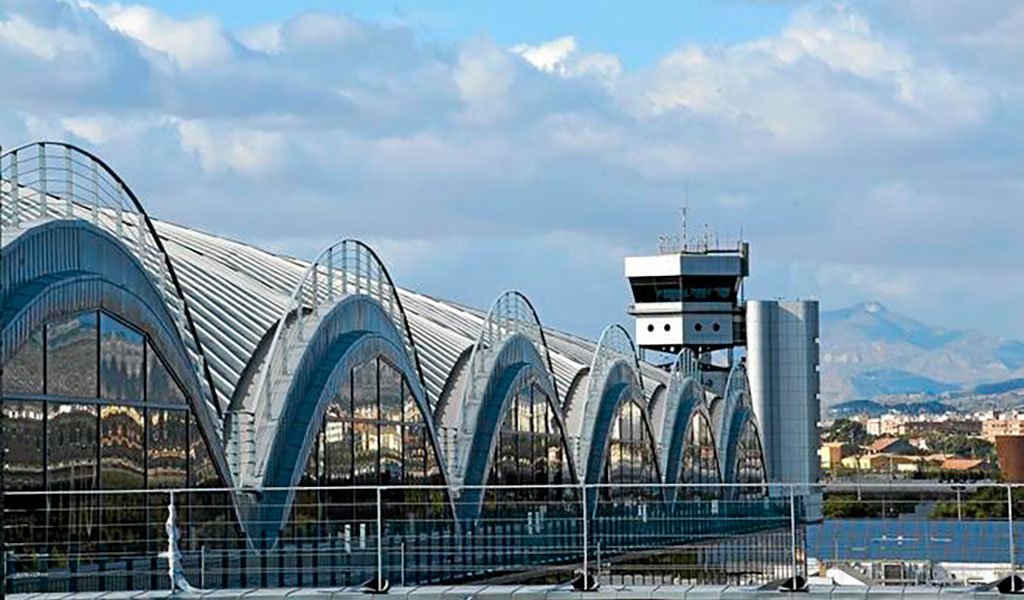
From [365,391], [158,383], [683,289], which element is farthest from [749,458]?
[158,383]

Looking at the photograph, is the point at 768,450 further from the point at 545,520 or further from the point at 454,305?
the point at 545,520

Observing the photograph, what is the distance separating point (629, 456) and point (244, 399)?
36.1 meters

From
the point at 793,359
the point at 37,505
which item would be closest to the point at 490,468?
the point at 37,505

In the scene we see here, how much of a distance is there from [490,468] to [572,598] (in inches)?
1293

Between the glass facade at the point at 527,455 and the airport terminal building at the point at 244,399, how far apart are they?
0.11 meters

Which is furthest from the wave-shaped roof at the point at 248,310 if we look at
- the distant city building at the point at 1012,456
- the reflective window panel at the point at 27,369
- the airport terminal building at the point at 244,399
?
the distant city building at the point at 1012,456

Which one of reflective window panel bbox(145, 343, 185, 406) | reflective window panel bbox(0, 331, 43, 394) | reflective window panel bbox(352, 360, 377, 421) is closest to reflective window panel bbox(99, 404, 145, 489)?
reflective window panel bbox(145, 343, 185, 406)

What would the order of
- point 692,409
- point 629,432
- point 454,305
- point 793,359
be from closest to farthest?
point 629,432 < point 454,305 < point 692,409 < point 793,359

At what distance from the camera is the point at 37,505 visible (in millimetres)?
29250

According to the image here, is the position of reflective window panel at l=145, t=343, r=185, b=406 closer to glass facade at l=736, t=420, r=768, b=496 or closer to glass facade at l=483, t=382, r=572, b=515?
glass facade at l=483, t=382, r=572, b=515

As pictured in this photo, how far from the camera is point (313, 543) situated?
126 feet

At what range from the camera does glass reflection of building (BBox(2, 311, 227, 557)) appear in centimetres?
2908

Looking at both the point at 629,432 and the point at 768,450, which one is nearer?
the point at 629,432

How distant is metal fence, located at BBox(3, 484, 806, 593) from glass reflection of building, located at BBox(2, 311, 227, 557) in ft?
0.19
